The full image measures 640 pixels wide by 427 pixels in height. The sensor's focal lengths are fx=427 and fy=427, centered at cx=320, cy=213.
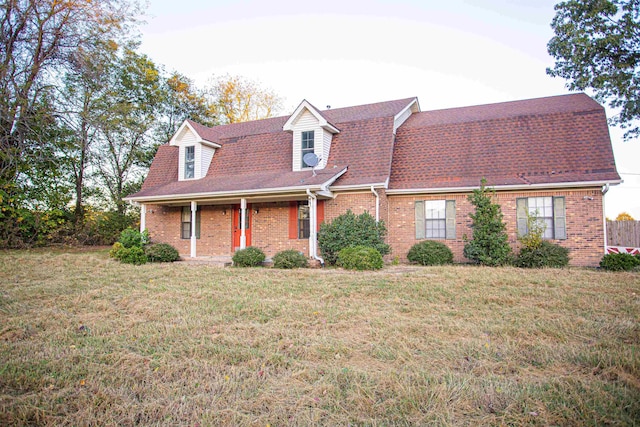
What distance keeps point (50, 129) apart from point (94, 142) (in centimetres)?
398

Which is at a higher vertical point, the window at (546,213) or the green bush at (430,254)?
the window at (546,213)

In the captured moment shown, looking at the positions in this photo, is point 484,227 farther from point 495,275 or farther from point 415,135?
point 415,135

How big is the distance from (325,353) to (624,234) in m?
20.9

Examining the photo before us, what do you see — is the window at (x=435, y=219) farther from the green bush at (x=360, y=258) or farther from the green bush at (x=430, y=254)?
the green bush at (x=360, y=258)

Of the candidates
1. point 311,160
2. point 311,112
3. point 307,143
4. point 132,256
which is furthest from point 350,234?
point 132,256

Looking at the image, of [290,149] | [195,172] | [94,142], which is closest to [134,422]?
[290,149]

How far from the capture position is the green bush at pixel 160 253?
1523 cm

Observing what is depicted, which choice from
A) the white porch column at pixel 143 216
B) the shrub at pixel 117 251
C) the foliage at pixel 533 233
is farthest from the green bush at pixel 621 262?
the white porch column at pixel 143 216

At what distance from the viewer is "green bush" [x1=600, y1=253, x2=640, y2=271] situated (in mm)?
11945

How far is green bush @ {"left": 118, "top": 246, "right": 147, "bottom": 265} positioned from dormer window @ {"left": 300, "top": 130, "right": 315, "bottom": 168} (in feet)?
21.5

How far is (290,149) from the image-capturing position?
17.1 metres

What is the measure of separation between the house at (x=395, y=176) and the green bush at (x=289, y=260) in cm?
65

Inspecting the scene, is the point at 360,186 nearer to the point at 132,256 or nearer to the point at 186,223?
the point at 186,223

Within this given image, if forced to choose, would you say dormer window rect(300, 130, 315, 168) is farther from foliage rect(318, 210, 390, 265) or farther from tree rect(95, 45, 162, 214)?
tree rect(95, 45, 162, 214)
